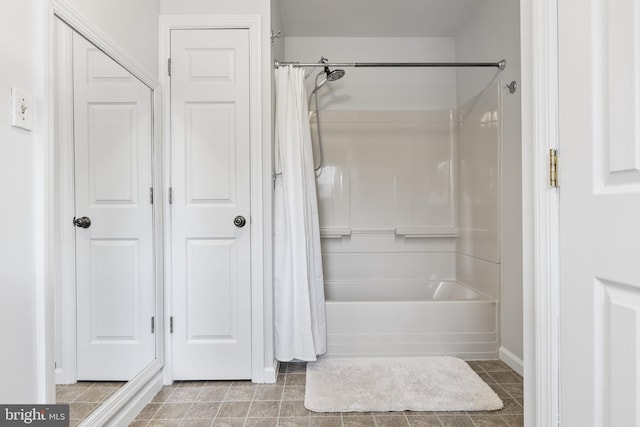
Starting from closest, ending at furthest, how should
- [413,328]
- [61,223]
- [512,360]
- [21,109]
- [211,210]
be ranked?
1. [21,109]
2. [61,223]
3. [211,210]
4. [512,360]
5. [413,328]

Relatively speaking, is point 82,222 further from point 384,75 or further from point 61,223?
point 384,75

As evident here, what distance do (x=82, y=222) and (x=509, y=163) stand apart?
2337mm

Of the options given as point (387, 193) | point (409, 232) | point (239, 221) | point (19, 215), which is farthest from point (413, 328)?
point (19, 215)

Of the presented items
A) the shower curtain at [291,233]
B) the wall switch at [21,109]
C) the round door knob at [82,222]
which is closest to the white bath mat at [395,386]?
the shower curtain at [291,233]

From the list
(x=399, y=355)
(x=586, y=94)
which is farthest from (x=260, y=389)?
(x=586, y=94)

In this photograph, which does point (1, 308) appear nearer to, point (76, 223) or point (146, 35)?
A: point (76, 223)

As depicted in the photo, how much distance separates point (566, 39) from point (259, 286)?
1.74 meters

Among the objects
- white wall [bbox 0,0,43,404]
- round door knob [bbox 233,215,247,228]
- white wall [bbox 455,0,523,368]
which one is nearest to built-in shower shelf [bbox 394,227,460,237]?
white wall [bbox 455,0,523,368]

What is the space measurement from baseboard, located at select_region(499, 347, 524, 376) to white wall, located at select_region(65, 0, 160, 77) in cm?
273

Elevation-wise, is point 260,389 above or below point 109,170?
below

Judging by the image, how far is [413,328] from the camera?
233 centimetres

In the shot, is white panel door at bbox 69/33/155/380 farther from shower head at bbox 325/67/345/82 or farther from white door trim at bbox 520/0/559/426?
white door trim at bbox 520/0/559/426

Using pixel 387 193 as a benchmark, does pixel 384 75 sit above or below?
above

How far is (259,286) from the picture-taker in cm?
202
